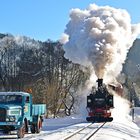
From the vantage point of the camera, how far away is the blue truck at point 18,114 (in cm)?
2156

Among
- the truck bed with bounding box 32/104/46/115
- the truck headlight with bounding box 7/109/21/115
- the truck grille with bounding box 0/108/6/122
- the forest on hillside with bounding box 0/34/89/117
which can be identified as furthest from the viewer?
the forest on hillside with bounding box 0/34/89/117

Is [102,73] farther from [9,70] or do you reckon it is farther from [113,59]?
[9,70]

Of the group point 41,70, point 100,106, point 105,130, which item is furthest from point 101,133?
point 41,70

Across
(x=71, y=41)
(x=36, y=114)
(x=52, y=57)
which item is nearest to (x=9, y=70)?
(x=52, y=57)

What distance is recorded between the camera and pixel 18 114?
2211 cm

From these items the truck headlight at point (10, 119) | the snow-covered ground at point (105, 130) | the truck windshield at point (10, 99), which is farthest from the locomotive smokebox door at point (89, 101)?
the truck headlight at point (10, 119)

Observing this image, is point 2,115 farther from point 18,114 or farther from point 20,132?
point 20,132

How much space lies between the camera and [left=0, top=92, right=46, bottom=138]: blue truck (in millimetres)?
21562

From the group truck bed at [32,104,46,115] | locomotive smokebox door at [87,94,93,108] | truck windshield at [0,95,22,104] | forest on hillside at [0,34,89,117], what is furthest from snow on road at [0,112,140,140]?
forest on hillside at [0,34,89,117]

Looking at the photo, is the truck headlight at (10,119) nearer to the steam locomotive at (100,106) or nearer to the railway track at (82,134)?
the railway track at (82,134)

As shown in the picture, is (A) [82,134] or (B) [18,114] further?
(A) [82,134]

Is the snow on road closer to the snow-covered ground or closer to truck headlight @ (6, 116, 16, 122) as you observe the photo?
the snow-covered ground

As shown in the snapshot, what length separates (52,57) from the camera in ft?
A: 247

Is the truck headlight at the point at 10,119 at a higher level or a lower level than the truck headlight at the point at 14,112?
lower
